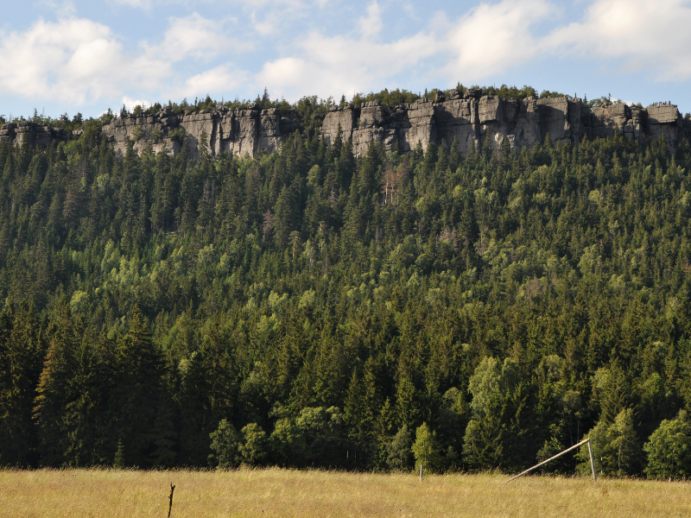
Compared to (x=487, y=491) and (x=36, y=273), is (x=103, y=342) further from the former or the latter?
(x=36, y=273)

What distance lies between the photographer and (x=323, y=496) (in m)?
29.8

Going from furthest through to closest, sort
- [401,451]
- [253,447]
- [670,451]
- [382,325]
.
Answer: [382,325]
[401,451]
[670,451]
[253,447]

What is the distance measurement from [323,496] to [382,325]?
82448 millimetres

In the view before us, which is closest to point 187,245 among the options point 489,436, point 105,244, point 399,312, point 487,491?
point 105,244

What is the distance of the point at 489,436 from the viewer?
222 ft

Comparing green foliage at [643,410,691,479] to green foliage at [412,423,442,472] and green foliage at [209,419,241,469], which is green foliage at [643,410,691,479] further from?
green foliage at [209,419,241,469]

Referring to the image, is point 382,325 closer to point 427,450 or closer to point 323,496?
point 427,450

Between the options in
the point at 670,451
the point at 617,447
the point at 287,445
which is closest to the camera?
the point at 670,451

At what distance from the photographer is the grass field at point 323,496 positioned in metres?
25.9

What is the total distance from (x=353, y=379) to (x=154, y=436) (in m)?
23.1

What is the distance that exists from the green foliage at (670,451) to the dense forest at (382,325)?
23 cm

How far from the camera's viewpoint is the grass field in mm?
25938

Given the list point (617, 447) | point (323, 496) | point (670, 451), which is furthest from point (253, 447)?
point (670, 451)

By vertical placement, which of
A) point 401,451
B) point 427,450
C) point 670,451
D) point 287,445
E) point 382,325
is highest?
point 382,325
